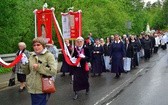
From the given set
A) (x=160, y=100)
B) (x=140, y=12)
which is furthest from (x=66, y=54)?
(x=140, y=12)

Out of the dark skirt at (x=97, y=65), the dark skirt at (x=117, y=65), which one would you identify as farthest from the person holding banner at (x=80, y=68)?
the dark skirt at (x=97, y=65)

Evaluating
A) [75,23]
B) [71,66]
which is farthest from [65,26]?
[71,66]

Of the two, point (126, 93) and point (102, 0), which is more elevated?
point (102, 0)

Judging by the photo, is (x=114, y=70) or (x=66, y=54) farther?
(x=114, y=70)

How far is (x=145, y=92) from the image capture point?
12836 mm

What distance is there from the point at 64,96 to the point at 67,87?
2.16 metres

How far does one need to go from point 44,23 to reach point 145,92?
4196 mm

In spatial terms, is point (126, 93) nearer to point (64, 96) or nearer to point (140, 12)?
point (64, 96)

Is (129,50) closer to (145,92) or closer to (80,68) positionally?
(145,92)

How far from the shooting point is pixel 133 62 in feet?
72.5

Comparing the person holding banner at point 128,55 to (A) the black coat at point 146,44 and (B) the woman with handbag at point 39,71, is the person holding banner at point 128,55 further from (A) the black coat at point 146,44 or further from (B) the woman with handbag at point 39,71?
(B) the woman with handbag at point 39,71

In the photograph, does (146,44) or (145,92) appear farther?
(146,44)

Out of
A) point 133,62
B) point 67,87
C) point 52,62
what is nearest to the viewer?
point 52,62

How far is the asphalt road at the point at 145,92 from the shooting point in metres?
11.2
